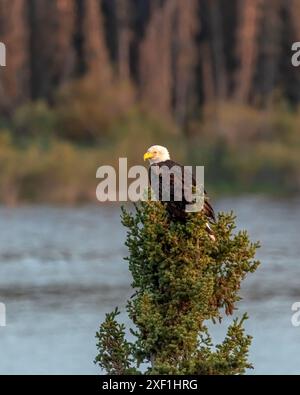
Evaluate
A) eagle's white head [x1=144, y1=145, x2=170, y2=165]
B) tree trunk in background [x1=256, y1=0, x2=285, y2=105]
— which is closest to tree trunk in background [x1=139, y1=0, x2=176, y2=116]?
tree trunk in background [x1=256, y1=0, x2=285, y2=105]

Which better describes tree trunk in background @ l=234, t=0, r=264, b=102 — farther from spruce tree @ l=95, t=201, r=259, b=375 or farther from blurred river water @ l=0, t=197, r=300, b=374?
spruce tree @ l=95, t=201, r=259, b=375

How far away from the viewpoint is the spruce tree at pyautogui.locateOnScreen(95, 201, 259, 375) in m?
8.78

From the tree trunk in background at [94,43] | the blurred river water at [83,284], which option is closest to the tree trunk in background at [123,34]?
the tree trunk in background at [94,43]

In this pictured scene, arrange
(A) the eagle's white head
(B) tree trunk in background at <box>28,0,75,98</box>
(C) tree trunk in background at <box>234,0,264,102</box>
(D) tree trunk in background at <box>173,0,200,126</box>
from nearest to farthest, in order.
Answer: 1. (A) the eagle's white head
2. (B) tree trunk in background at <box>28,0,75,98</box>
3. (C) tree trunk in background at <box>234,0,264,102</box>
4. (D) tree trunk in background at <box>173,0,200,126</box>

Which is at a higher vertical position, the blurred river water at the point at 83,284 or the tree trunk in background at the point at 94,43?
the tree trunk in background at the point at 94,43

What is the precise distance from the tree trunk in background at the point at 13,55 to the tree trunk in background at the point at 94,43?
187 centimetres

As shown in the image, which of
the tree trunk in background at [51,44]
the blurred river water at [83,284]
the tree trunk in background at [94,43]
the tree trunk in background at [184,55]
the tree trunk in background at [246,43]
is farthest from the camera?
the tree trunk in background at [184,55]

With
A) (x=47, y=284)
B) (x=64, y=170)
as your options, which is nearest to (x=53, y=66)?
(x=64, y=170)

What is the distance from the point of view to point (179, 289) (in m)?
8.80

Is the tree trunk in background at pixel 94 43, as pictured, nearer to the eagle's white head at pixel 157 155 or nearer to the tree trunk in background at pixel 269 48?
the tree trunk in background at pixel 269 48

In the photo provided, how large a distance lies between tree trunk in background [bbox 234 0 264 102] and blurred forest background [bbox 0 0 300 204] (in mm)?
45

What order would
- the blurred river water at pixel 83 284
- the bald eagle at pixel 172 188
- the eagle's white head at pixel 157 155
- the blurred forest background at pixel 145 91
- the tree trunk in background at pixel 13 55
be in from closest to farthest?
the bald eagle at pixel 172 188, the eagle's white head at pixel 157 155, the blurred river water at pixel 83 284, the blurred forest background at pixel 145 91, the tree trunk in background at pixel 13 55

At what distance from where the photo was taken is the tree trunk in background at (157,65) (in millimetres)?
40397
